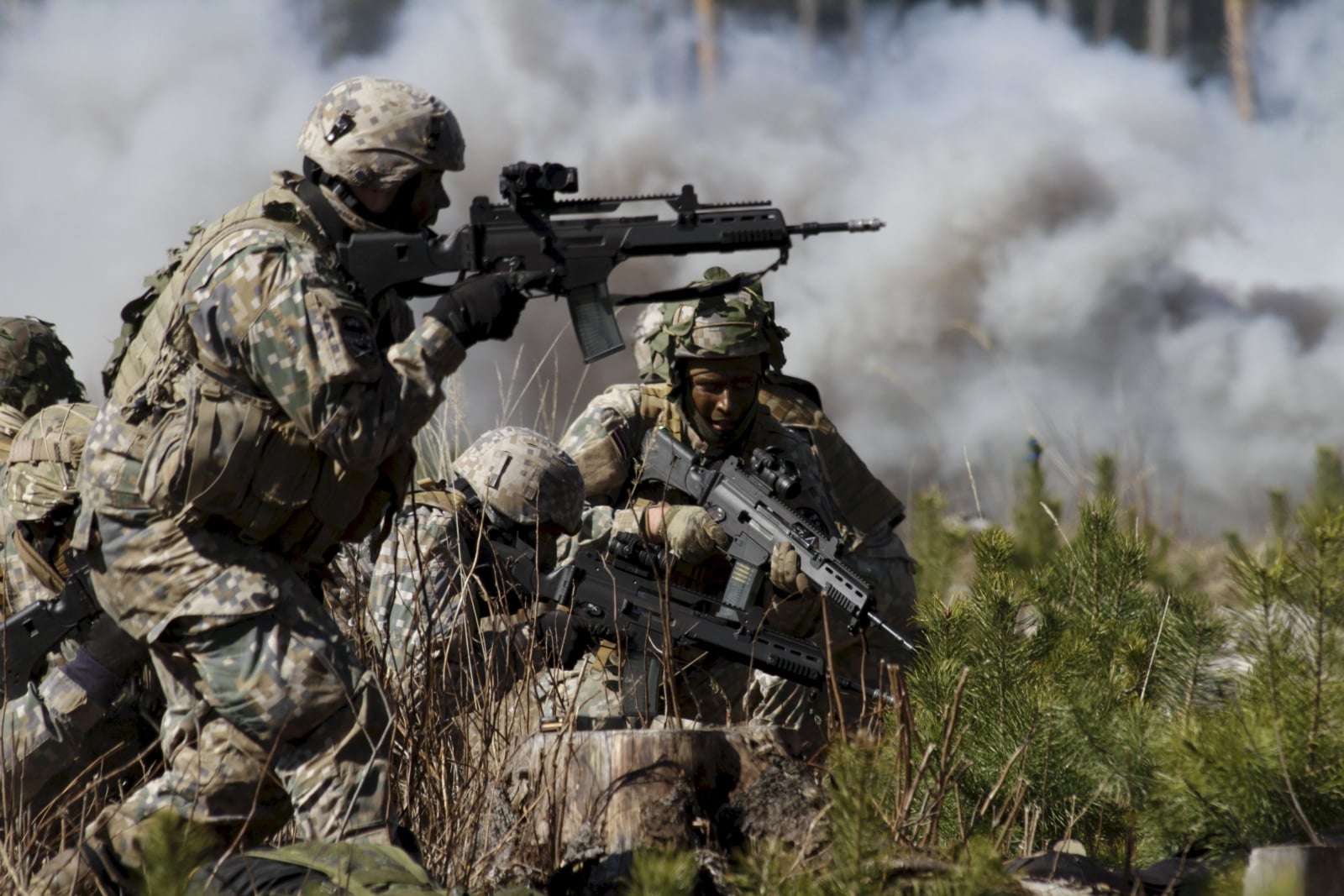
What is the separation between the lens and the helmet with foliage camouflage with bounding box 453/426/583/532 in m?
4.46

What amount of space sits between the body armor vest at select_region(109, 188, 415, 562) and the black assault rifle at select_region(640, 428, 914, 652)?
2079 millimetres

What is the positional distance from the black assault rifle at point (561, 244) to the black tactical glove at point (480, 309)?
0.09 m

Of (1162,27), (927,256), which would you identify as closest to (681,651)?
(927,256)

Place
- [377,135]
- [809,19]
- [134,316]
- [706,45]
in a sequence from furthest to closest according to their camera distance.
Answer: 1. [809,19]
2. [706,45]
3. [134,316]
4. [377,135]

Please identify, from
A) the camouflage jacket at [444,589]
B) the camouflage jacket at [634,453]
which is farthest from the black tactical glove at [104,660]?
the camouflage jacket at [634,453]

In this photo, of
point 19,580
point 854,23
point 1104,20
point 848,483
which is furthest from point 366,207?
point 1104,20

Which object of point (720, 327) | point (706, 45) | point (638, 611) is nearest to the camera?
point (638, 611)

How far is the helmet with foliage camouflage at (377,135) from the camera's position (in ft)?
10.2

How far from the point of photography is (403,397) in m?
2.91

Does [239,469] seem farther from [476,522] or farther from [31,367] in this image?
[31,367]

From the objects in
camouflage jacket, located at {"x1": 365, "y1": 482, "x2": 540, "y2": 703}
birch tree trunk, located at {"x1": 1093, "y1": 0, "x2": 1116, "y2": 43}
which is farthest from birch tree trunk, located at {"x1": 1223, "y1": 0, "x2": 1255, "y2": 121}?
camouflage jacket, located at {"x1": 365, "y1": 482, "x2": 540, "y2": 703}

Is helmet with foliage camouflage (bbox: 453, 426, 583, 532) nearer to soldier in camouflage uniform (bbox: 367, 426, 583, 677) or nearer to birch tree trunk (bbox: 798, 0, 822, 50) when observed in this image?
soldier in camouflage uniform (bbox: 367, 426, 583, 677)

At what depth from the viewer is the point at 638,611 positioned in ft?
15.0

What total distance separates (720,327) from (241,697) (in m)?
2.94
